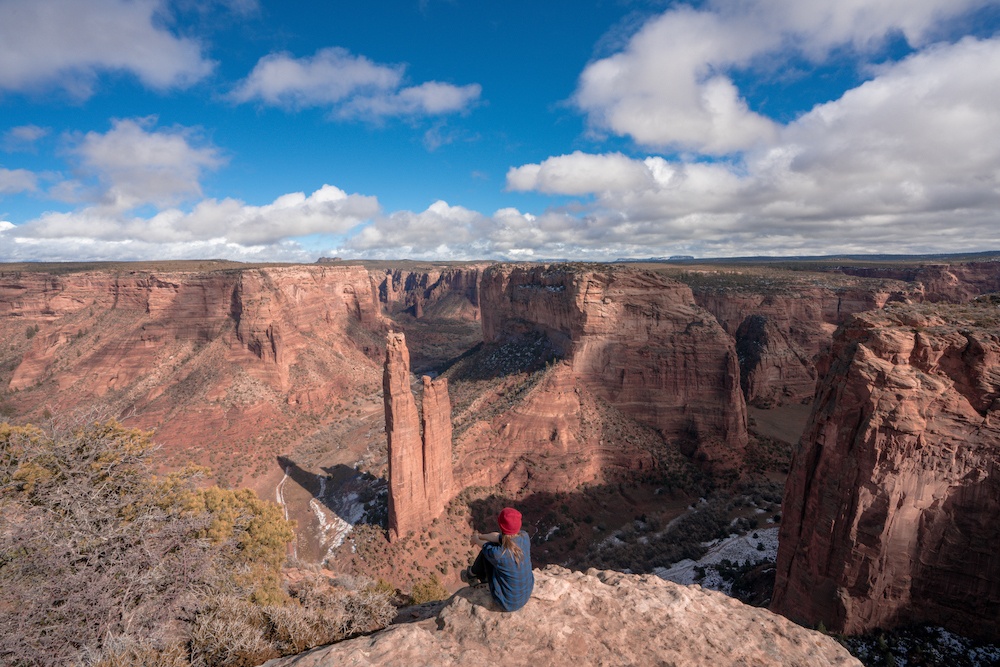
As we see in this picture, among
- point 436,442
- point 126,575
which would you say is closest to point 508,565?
point 126,575

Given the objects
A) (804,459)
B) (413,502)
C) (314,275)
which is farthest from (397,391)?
(314,275)

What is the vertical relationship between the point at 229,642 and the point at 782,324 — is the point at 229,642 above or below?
above

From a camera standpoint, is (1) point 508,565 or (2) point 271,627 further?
(2) point 271,627

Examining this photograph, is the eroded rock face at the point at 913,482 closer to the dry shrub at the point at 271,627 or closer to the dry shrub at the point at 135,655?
the dry shrub at the point at 271,627

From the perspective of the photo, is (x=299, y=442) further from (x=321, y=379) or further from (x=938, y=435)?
(x=938, y=435)

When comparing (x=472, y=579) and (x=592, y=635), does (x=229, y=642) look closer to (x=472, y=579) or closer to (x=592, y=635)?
(x=472, y=579)

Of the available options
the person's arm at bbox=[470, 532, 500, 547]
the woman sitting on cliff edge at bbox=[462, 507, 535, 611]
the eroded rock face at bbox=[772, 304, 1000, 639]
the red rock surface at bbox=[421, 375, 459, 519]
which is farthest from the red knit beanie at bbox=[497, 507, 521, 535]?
the red rock surface at bbox=[421, 375, 459, 519]
